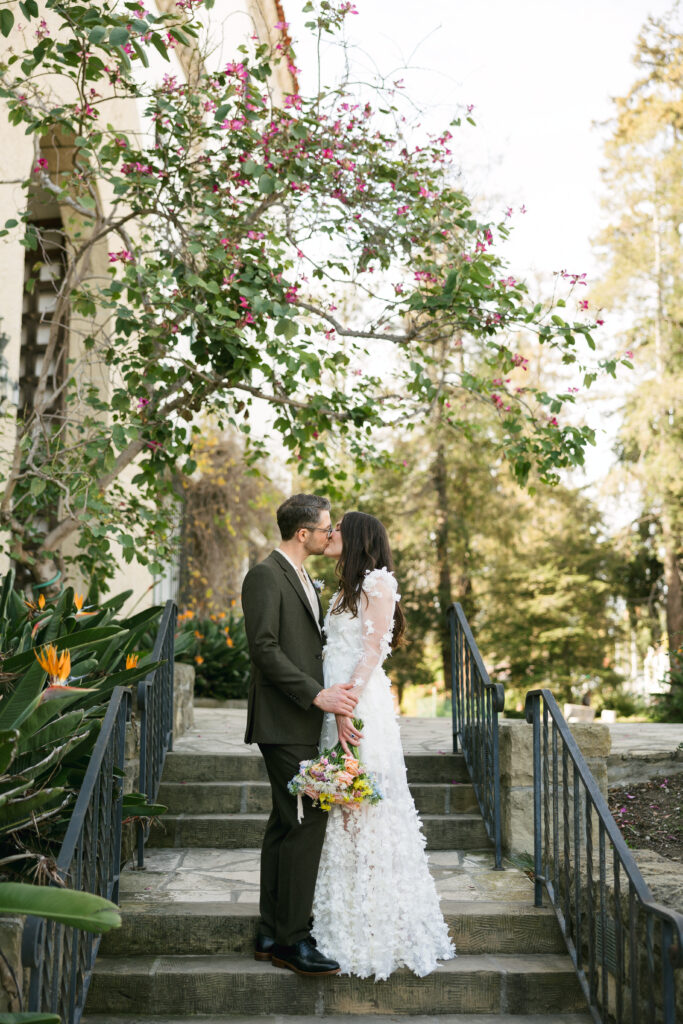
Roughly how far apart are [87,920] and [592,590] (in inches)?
699

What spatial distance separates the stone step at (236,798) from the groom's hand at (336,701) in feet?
A: 6.07

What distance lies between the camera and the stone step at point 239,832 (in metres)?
5.10

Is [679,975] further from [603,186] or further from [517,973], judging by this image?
[603,186]

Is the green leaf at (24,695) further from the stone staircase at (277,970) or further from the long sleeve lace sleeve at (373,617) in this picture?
the long sleeve lace sleeve at (373,617)

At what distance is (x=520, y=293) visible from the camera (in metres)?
6.09

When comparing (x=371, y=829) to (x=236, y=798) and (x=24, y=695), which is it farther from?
(x=236, y=798)

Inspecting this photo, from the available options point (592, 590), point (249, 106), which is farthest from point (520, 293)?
point (592, 590)

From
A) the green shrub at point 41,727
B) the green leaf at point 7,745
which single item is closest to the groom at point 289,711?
the green shrub at point 41,727

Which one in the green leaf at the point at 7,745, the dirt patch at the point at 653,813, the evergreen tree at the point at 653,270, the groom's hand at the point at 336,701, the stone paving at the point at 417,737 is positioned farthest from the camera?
the evergreen tree at the point at 653,270

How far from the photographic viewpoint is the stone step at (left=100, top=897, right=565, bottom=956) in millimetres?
3900

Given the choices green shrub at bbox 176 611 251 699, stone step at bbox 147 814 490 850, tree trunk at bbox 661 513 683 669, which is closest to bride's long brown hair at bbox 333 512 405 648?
stone step at bbox 147 814 490 850

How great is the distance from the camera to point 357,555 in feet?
12.5

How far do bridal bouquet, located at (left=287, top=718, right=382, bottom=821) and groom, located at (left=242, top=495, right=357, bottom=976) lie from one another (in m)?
0.09

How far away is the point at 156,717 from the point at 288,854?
1838mm
